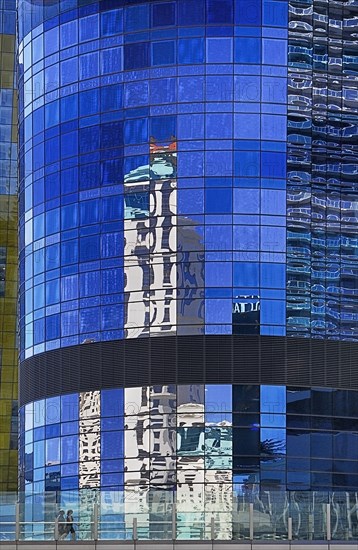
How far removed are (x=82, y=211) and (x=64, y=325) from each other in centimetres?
580

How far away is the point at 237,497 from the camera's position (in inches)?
2267

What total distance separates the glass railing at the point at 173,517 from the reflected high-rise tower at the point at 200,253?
16379 millimetres

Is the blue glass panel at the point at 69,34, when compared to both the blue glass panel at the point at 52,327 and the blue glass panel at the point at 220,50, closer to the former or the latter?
the blue glass panel at the point at 220,50

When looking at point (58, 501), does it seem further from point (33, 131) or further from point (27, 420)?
point (33, 131)

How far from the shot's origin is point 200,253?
7612 centimetres

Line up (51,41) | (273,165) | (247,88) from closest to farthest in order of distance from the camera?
(273,165) < (247,88) < (51,41)

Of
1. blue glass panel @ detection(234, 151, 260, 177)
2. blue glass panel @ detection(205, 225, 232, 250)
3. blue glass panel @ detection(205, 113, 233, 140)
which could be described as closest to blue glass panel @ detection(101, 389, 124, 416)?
blue glass panel @ detection(205, 225, 232, 250)

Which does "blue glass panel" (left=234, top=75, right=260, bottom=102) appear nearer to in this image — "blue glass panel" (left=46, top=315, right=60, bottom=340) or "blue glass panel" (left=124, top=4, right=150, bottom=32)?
"blue glass panel" (left=124, top=4, right=150, bottom=32)

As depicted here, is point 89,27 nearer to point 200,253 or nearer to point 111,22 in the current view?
point 111,22

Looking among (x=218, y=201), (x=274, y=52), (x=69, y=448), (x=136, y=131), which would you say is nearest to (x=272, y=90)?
(x=274, y=52)

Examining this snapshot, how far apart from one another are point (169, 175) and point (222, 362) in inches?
381

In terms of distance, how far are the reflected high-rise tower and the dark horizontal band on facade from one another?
0.25 ft

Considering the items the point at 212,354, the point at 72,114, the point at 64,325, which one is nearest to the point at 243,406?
the point at 212,354

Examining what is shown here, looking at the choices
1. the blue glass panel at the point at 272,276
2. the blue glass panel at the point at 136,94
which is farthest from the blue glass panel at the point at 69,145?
the blue glass panel at the point at 272,276
